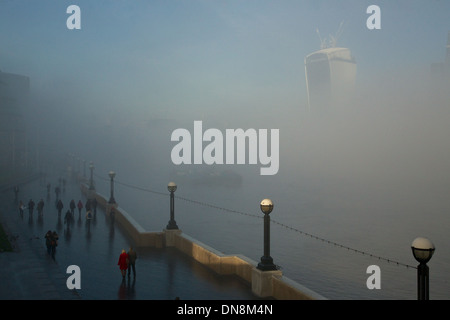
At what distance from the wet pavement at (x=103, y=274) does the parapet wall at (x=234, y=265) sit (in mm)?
277

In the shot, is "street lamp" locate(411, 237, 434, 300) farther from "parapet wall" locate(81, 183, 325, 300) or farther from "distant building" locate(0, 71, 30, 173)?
"distant building" locate(0, 71, 30, 173)

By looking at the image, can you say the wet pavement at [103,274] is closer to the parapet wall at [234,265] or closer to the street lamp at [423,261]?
the parapet wall at [234,265]

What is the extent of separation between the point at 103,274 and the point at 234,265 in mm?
4412

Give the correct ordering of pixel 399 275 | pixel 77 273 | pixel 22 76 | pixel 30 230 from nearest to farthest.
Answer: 1. pixel 77 273
2. pixel 30 230
3. pixel 399 275
4. pixel 22 76

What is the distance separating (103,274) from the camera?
52.2 ft

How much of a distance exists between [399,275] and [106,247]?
35021 millimetres

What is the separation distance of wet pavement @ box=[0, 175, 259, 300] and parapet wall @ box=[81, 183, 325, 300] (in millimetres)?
277

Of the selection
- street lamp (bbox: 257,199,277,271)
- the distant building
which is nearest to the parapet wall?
street lamp (bbox: 257,199,277,271)

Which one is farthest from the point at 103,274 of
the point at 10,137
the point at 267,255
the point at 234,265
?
the point at 10,137

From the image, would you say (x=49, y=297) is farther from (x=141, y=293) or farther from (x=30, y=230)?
(x=30, y=230)

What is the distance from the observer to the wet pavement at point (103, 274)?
43.7 ft

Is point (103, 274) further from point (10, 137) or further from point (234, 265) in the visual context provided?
point (10, 137)
